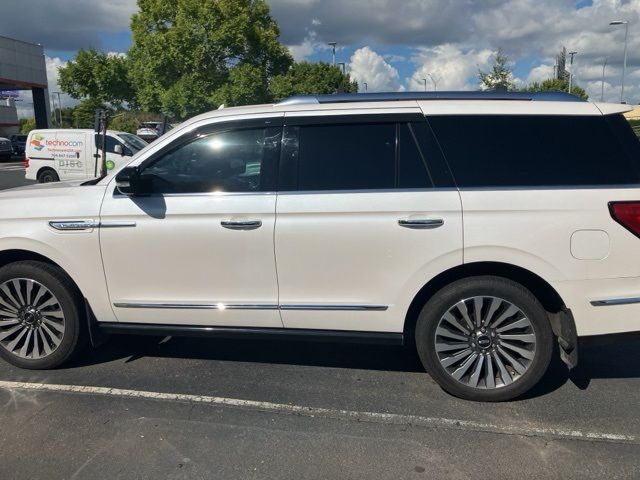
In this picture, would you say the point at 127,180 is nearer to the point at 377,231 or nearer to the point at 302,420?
the point at 377,231

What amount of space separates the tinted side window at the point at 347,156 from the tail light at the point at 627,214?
1356 mm

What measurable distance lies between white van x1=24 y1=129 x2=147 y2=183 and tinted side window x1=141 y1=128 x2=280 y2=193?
42.4ft

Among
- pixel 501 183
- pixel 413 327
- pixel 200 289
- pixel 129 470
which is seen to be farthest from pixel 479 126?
pixel 129 470

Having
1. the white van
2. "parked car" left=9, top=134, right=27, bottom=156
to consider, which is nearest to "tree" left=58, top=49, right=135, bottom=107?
"parked car" left=9, top=134, right=27, bottom=156

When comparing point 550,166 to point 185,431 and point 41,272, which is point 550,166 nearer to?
point 185,431

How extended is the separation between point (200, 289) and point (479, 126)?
2.17 meters

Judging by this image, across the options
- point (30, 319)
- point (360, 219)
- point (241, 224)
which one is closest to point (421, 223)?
point (360, 219)

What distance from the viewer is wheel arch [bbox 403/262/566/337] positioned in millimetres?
3580

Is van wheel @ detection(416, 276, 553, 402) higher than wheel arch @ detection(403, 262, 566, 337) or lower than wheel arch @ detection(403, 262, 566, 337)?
lower

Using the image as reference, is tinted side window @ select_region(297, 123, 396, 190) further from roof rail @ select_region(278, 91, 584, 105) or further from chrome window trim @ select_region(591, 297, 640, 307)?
chrome window trim @ select_region(591, 297, 640, 307)

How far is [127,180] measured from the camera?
12.5ft

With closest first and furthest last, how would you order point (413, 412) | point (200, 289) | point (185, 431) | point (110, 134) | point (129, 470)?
→ point (129, 470)
point (185, 431)
point (413, 412)
point (200, 289)
point (110, 134)

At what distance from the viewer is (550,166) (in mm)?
3521

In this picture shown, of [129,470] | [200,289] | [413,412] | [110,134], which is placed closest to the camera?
[129,470]
